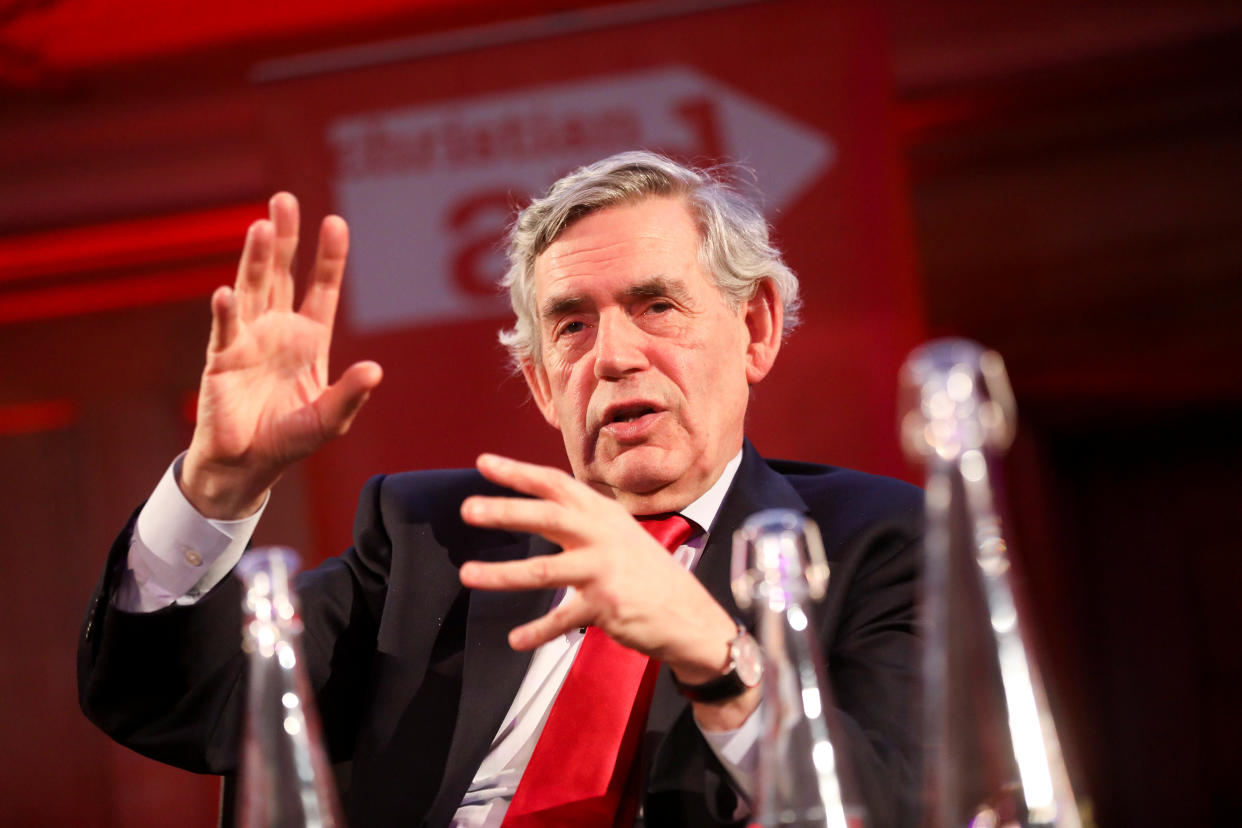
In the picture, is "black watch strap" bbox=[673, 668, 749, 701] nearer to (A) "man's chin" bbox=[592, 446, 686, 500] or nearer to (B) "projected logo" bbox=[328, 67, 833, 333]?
(A) "man's chin" bbox=[592, 446, 686, 500]

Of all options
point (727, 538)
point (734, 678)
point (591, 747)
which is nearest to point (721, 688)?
point (734, 678)

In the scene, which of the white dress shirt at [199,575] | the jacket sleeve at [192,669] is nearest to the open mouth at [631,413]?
the white dress shirt at [199,575]

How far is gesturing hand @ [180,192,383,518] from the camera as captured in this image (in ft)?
4.15

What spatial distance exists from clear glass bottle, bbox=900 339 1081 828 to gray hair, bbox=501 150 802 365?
1097mm

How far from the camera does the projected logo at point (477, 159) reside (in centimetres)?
299

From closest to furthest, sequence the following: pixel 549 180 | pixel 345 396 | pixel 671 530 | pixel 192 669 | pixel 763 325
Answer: pixel 345 396
pixel 192 669
pixel 671 530
pixel 763 325
pixel 549 180

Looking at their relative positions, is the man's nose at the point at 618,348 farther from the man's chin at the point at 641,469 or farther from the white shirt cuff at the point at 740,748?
the white shirt cuff at the point at 740,748

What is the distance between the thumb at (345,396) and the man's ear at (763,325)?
29.5 inches

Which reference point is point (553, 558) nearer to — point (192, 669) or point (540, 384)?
point (192, 669)

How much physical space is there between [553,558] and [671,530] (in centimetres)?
57

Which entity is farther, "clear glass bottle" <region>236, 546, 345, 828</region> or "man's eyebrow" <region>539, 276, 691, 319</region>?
"man's eyebrow" <region>539, 276, 691, 319</region>

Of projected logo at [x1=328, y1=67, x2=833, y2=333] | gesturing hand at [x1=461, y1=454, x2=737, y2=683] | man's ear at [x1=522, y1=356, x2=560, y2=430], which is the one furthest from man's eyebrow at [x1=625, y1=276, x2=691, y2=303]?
projected logo at [x1=328, y1=67, x2=833, y2=333]

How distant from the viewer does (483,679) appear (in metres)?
1.49

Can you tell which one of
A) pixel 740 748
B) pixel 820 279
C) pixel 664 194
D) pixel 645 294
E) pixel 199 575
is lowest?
pixel 740 748
